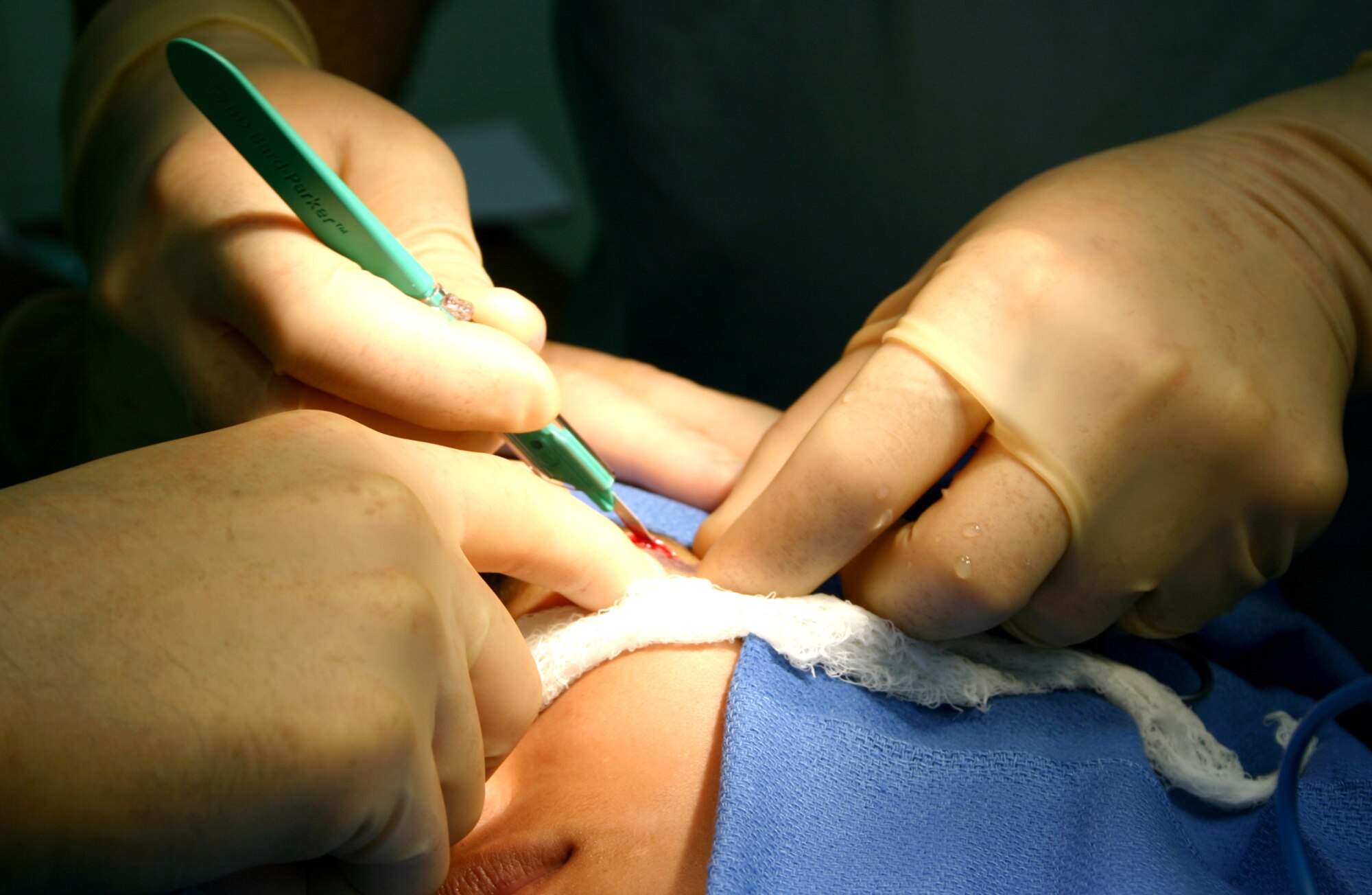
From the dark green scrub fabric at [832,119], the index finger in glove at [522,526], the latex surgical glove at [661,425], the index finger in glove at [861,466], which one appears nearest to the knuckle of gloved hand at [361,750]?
the index finger in glove at [522,526]

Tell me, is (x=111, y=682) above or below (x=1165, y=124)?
below

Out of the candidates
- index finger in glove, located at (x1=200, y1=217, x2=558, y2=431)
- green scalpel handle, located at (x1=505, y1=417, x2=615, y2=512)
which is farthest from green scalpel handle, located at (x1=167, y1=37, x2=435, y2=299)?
green scalpel handle, located at (x1=505, y1=417, x2=615, y2=512)

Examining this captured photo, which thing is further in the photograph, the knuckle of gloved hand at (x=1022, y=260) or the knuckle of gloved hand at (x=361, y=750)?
the knuckle of gloved hand at (x=1022, y=260)

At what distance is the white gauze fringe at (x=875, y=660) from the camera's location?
2.88 ft

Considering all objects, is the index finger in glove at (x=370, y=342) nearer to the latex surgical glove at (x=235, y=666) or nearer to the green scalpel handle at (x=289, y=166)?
the green scalpel handle at (x=289, y=166)

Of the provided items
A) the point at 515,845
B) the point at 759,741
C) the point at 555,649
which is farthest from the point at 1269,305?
the point at 515,845

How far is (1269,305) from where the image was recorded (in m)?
0.90

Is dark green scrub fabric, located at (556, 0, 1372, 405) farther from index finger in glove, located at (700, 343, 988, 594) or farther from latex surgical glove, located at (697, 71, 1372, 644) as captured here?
index finger in glove, located at (700, 343, 988, 594)

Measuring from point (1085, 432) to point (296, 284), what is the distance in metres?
0.79

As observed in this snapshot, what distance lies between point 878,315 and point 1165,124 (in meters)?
0.57

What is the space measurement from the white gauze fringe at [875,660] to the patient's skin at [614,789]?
0.03m

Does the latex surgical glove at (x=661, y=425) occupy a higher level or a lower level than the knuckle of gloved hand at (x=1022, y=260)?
lower

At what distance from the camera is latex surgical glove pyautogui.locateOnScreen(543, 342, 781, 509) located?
1193 millimetres

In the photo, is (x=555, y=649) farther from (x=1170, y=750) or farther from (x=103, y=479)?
(x=1170, y=750)
